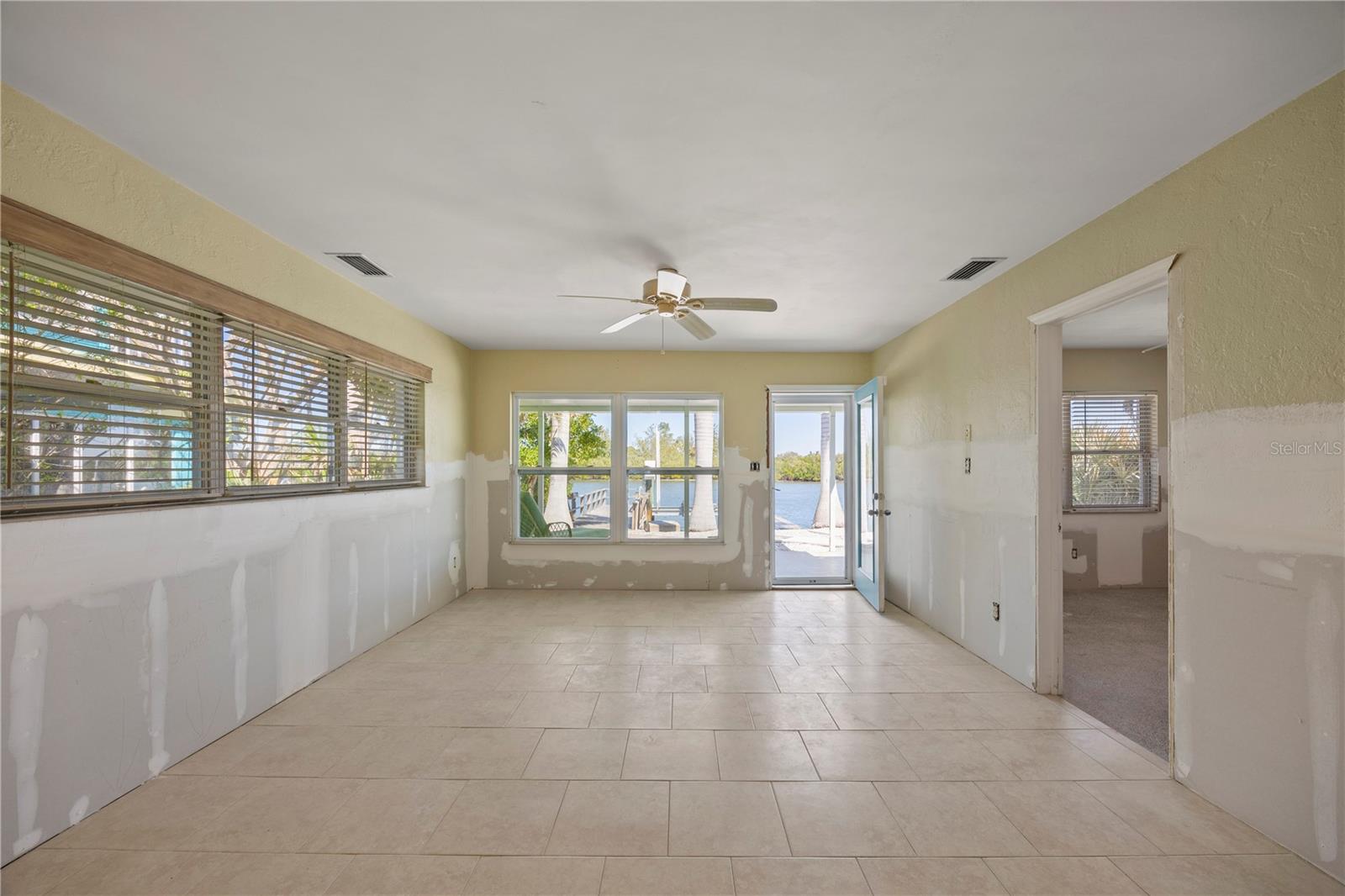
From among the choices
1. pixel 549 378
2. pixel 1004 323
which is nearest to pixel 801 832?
pixel 1004 323

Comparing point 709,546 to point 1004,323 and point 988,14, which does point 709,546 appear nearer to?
point 1004,323

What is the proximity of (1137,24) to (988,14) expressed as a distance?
16.2 inches

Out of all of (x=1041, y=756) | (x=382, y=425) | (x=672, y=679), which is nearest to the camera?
(x=1041, y=756)

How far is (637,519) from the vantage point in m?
5.79

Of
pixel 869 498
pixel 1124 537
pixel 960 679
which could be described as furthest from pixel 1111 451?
pixel 960 679

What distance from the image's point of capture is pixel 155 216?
2260mm

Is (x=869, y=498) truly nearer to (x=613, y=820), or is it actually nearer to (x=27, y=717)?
(x=613, y=820)

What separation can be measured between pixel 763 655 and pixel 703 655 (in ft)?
1.32

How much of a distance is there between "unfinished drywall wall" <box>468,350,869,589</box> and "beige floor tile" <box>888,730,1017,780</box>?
10.0ft

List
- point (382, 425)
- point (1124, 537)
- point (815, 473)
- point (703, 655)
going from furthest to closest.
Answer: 1. point (815, 473)
2. point (1124, 537)
3. point (382, 425)
4. point (703, 655)

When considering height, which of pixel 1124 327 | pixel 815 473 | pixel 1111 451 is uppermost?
pixel 1124 327

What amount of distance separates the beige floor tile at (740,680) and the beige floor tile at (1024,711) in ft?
3.54

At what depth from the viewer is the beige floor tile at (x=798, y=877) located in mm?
1681

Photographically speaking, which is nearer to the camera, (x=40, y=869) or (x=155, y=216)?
(x=40, y=869)
